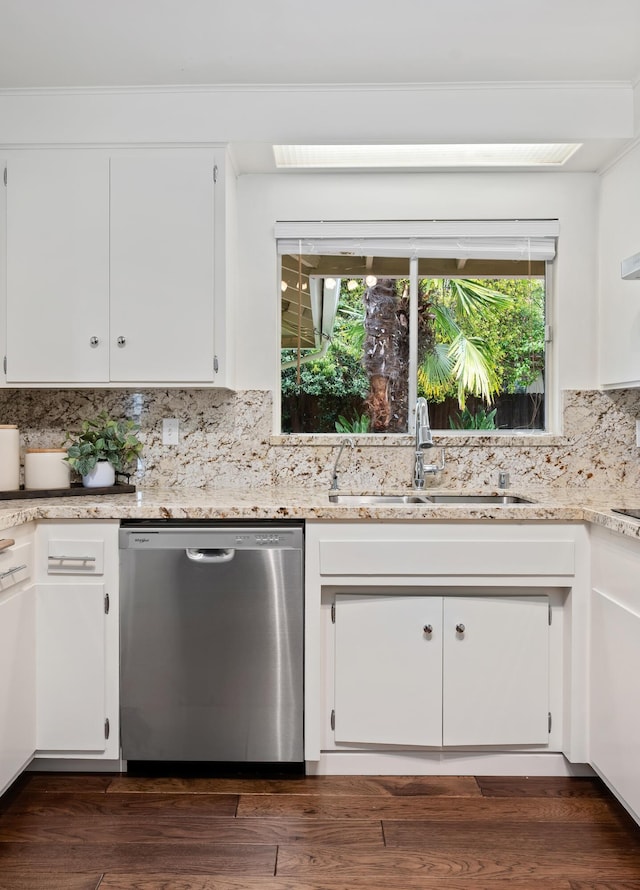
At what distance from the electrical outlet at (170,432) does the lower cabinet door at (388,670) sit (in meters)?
1.09

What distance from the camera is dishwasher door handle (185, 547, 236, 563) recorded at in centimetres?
215

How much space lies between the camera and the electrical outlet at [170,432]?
2811mm

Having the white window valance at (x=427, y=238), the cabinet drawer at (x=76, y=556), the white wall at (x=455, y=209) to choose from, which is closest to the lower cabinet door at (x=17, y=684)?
the cabinet drawer at (x=76, y=556)

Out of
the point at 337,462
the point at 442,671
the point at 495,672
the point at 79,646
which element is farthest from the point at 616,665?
the point at 79,646

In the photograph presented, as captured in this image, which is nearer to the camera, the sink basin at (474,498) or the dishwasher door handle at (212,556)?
the dishwasher door handle at (212,556)

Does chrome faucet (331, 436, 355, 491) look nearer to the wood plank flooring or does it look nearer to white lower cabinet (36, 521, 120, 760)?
white lower cabinet (36, 521, 120, 760)

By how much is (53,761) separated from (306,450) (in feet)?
4.98

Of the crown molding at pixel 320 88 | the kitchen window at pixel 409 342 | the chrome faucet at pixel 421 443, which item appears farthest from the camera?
the kitchen window at pixel 409 342

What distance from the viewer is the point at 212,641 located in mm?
2150

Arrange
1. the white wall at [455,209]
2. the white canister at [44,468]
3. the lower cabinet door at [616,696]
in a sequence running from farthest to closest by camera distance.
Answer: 1. the white wall at [455,209]
2. the white canister at [44,468]
3. the lower cabinet door at [616,696]

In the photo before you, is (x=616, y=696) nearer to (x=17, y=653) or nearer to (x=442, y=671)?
(x=442, y=671)

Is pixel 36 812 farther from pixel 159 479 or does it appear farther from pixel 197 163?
pixel 197 163

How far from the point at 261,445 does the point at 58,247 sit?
114cm

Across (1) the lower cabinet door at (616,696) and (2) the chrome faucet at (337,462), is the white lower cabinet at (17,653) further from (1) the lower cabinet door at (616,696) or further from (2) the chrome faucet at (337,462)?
(1) the lower cabinet door at (616,696)
